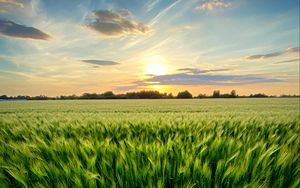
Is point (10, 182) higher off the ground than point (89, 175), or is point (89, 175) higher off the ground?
point (89, 175)

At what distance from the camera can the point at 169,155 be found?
2236 millimetres

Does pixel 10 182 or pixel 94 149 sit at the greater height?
pixel 94 149

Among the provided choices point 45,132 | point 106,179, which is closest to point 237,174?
point 106,179

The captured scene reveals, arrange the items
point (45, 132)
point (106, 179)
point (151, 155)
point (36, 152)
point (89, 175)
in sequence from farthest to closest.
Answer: point (45, 132) → point (36, 152) → point (151, 155) → point (106, 179) → point (89, 175)

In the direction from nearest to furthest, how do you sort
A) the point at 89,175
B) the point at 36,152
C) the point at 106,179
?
the point at 89,175 < the point at 106,179 < the point at 36,152

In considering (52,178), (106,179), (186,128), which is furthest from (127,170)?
(186,128)

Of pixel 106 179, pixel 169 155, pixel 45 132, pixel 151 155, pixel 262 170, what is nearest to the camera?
pixel 106 179

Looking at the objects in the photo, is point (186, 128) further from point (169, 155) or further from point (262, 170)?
point (262, 170)

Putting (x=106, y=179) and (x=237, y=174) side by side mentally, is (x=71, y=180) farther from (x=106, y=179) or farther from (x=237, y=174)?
(x=237, y=174)

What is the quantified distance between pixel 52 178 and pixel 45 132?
9.58 feet

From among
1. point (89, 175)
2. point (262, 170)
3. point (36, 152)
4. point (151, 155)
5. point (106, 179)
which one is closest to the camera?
point (89, 175)

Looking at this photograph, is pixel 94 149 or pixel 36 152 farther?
pixel 36 152

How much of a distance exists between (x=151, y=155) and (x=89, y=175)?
2.06ft

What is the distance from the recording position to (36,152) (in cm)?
259
